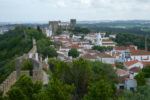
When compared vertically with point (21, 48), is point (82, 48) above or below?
below

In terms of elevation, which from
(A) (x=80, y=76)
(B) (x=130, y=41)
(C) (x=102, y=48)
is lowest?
(B) (x=130, y=41)

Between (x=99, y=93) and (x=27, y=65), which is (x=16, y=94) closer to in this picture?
(x=99, y=93)

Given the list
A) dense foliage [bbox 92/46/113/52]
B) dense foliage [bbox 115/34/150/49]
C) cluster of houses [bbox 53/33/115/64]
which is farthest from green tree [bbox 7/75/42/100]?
dense foliage [bbox 115/34/150/49]

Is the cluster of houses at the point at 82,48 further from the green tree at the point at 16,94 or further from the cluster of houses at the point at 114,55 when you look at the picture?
the green tree at the point at 16,94

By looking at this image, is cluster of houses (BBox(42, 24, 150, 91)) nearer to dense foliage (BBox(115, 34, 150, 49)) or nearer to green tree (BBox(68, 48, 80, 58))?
green tree (BBox(68, 48, 80, 58))

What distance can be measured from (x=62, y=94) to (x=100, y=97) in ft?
5.98

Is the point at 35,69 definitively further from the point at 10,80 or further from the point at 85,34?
the point at 85,34

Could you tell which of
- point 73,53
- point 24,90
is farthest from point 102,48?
point 24,90

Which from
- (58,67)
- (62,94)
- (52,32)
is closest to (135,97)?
(62,94)

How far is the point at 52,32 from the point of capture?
255 feet

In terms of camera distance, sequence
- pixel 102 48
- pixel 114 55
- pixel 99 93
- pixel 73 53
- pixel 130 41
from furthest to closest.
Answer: pixel 130 41
pixel 102 48
pixel 114 55
pixel 73 53
pixel 99 93

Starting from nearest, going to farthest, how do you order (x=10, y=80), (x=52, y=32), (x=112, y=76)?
(x=10, y=80)
(x=112, y=76)
(x=52, y=32)

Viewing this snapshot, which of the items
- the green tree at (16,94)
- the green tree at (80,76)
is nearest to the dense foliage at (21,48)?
the green tree at (80,76)

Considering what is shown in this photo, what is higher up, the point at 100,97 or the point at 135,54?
the point at 100,97
